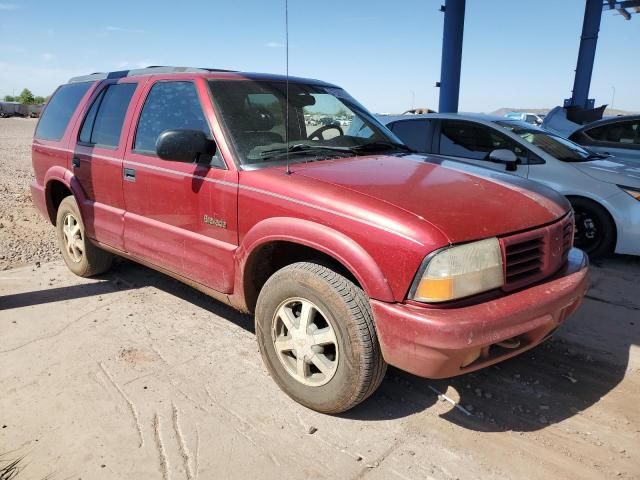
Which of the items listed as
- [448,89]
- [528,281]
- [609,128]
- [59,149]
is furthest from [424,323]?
[448,89]

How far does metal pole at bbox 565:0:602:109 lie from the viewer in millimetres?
13320

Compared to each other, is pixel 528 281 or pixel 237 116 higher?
pixel 237 116

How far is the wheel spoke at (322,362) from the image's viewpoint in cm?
260

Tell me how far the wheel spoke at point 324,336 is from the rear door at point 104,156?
204 centimetres

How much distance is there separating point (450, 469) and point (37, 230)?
5937 mm

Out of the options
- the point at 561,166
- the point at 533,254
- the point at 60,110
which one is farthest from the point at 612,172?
the point at 60,110

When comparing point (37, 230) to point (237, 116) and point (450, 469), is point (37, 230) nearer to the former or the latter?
point (237, 116)

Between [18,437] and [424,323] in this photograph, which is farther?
[18,437]

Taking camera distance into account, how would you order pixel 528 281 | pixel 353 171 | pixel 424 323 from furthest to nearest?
pixel 353 171, pixel 528 281, pixel 424 323

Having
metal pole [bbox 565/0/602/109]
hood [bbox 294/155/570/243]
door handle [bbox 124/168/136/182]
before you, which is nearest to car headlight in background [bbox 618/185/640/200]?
hood [bbox 294/155/570/243]

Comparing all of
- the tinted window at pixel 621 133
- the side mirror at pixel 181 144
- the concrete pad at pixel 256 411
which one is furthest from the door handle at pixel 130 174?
the tinted window at pixel 621 133

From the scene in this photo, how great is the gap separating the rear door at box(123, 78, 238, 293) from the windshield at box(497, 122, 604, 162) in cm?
408

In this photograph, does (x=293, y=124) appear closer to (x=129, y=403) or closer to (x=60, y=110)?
(x=129, y=403)

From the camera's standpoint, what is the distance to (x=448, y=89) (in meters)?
10.6
